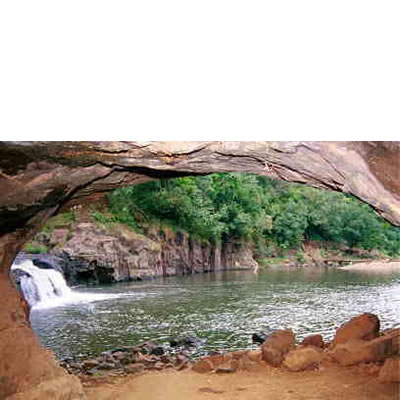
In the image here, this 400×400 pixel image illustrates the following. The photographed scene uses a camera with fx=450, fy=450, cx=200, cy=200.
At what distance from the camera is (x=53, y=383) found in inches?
125

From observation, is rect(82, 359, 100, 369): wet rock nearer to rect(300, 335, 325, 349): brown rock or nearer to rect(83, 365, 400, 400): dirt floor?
rect(83, 365, 400, 400): dirt floor

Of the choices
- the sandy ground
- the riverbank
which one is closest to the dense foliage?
the sandy ground

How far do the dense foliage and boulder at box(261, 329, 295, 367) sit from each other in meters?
0.75

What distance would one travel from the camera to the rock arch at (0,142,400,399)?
3.03 metres

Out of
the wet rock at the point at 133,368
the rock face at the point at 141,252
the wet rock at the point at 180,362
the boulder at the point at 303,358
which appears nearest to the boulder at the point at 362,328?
the boulder at the point at 303,358

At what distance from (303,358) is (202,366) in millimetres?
845

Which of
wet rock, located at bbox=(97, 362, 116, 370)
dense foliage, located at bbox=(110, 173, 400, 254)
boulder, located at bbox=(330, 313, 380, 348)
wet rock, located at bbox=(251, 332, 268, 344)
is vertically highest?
dense foliage, located at bbox=(110, 173, 400, 254)

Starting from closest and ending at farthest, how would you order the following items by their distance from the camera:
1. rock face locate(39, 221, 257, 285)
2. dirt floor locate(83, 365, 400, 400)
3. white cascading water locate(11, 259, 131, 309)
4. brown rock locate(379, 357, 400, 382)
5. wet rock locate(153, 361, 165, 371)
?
dirt floor locate(83, 365, 400, 400) < brown rock locate(379, 357, 400, 382) < wet rock locate(153, 361, 165, 371) < rock face locate(39, 221, 257, 285) < white cascading water locate(11, 259, 131, 309)

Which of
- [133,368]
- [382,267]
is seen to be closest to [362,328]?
[382,267]

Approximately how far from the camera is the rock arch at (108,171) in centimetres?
303

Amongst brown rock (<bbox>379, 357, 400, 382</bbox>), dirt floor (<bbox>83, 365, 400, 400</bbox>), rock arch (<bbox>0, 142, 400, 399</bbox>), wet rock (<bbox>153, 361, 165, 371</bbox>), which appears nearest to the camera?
rock arch (<bbox>0, 142, 400, 399</bbox>)

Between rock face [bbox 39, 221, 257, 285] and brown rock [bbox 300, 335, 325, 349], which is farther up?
rock face [bbox 39, 221, 257, 285]
